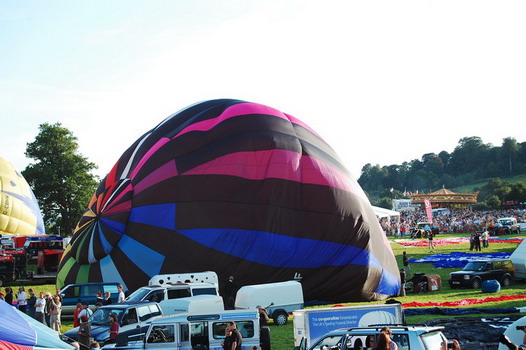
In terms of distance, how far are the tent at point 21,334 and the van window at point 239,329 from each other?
4166 mm

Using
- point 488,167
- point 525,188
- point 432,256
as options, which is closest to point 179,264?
point 432,256

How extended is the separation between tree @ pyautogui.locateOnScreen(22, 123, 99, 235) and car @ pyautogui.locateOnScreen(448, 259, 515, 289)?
4250 cm

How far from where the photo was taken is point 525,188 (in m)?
112

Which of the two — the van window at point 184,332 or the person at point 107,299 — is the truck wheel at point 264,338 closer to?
the van window at point 184,332

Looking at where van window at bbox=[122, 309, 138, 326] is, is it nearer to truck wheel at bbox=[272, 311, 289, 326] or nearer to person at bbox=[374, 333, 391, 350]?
truck wheel at bbox=[272, 311, 289, 326]

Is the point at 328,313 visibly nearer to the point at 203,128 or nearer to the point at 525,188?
the point at 203,128

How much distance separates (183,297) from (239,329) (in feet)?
15.9

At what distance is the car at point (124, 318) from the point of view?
16.2 m

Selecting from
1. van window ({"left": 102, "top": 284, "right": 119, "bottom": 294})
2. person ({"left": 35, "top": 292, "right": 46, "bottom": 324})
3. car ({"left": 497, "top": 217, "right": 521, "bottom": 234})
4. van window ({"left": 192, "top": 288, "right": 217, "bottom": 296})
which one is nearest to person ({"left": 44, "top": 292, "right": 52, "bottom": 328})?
person ({"left": 35, "top": 292, "right": 46, "bottom": 324})

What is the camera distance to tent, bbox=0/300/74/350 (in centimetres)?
991

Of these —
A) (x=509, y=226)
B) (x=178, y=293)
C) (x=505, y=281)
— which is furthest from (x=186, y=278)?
(x=509, y=226)

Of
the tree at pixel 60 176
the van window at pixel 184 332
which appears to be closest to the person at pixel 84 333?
the van window at pixel 184 332

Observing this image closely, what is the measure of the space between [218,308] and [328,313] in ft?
16.0

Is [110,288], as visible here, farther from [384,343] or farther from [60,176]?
[60,176]
